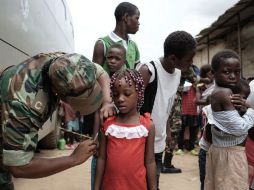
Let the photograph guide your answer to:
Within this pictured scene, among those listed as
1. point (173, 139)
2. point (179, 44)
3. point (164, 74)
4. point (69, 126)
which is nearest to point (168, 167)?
point (173, 139)

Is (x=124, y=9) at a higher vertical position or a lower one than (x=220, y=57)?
higher

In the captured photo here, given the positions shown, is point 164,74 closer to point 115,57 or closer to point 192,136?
point 115,57

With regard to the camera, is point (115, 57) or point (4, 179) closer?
point (4, 179)

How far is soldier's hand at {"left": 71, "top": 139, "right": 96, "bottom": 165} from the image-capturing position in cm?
191

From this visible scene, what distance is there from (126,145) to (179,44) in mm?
→ 870

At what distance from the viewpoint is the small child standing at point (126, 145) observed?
232cm

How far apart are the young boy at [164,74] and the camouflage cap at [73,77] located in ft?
3.24

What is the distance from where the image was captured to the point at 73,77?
A: 173 cm

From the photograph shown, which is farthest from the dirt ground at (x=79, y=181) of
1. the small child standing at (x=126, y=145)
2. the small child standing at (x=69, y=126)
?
the small child standing at (x=69, y=126)

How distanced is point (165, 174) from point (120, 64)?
309cm

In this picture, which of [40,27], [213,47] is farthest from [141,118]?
[213,47]

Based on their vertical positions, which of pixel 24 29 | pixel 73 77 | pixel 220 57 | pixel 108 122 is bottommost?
pixel 108 122

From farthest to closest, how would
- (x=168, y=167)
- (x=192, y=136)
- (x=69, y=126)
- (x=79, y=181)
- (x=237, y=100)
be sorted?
(x=69, y=126)
(x=192, y=136)
(x=168, y=167)
(x=79, y=181)
(x=237, y=100)

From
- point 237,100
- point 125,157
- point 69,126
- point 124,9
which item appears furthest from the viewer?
point 69,126
